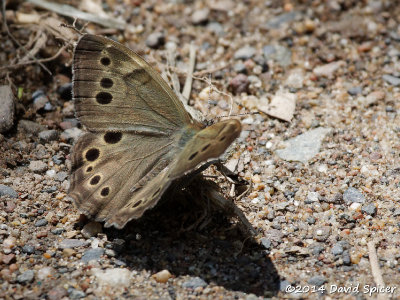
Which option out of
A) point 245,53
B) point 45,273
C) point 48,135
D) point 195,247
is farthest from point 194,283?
point 245,53

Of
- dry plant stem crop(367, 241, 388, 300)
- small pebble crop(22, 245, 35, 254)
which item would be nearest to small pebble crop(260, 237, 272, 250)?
dry plant stem crop(367, 241, 388, 300)

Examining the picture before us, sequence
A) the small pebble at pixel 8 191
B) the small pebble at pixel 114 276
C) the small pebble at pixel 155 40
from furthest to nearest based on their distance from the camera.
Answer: the small pebble at pixel 155 40, the small pebble at pixel 8 191, the small pebble at pixel 114 276

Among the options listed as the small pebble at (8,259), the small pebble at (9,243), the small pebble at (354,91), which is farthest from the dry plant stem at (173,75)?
the small pebble at (8,259)

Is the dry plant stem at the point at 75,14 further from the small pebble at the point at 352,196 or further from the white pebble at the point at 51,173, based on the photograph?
the small pebble at the point at 352,196

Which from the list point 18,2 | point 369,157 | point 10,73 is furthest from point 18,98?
point 369,157

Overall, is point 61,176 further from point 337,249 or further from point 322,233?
point 337,249
